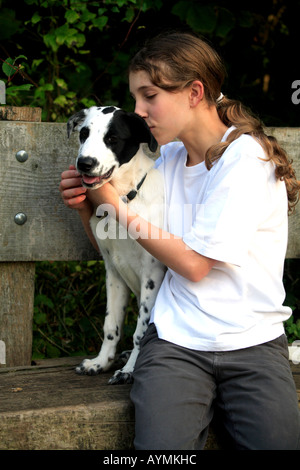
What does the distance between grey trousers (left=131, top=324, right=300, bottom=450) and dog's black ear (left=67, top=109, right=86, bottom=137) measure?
1.00m

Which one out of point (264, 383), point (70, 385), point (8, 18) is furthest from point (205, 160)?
point (8, 18)

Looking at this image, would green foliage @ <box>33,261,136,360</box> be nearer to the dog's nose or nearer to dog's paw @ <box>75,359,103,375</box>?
dog's paw @ <box>75,359,103,375</box>

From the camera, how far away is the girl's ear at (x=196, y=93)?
2.24 metres

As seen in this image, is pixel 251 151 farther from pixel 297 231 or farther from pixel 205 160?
pixel 297 231

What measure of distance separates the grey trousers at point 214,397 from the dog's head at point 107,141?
672 mm

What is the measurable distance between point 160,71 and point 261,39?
252cm

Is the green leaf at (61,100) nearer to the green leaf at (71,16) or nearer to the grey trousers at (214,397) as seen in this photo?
the green leaf at (71,16)

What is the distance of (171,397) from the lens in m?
1.81

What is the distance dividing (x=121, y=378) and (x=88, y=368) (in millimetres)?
211

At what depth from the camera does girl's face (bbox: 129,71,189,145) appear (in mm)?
2219

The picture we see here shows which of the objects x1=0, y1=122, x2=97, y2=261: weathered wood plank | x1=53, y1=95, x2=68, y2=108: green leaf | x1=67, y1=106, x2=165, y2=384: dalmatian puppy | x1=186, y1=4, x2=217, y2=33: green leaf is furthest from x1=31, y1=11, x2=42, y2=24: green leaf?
x1=67, y1=106, x2=165, y2=384: dalmatian puppy

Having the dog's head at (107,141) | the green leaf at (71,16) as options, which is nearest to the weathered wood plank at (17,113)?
the dog's head at (107,141)

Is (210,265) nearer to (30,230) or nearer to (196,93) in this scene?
(196,93)

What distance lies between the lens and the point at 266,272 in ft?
6.84
